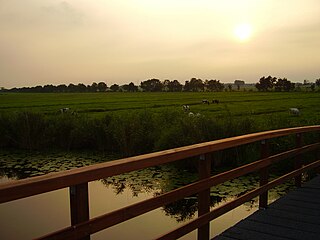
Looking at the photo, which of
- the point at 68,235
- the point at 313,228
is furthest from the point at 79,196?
the point at 313,228

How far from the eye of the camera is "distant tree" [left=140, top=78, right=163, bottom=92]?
14088 cm

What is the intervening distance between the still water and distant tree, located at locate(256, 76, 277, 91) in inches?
4718

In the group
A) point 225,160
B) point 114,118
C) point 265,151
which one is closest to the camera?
point 265,151

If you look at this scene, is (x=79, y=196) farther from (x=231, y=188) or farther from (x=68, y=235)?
(x=231, y=188)

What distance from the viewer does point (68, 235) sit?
2068 millimetres

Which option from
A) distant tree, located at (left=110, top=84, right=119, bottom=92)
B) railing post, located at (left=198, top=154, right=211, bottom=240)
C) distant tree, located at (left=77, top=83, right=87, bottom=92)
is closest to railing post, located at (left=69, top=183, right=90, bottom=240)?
railing post, located at (left=198, top=154, right=211, bottom=240)

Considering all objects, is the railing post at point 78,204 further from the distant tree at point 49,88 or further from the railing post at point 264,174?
the distant tree at point 49,88

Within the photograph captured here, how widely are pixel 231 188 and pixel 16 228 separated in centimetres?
490

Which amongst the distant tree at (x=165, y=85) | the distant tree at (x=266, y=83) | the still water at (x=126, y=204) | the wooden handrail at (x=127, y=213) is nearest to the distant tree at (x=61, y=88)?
the distant tree at (x=165, y=85)

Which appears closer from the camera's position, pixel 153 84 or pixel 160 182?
pixel 160 182

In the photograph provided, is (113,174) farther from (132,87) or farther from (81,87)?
(132,87)

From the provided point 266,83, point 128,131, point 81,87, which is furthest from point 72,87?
point 128,131

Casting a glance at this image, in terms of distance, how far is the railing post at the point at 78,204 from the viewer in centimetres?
217

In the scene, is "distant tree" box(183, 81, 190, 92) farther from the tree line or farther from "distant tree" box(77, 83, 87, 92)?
"distant tree" box(77, 83, 87, 92)
